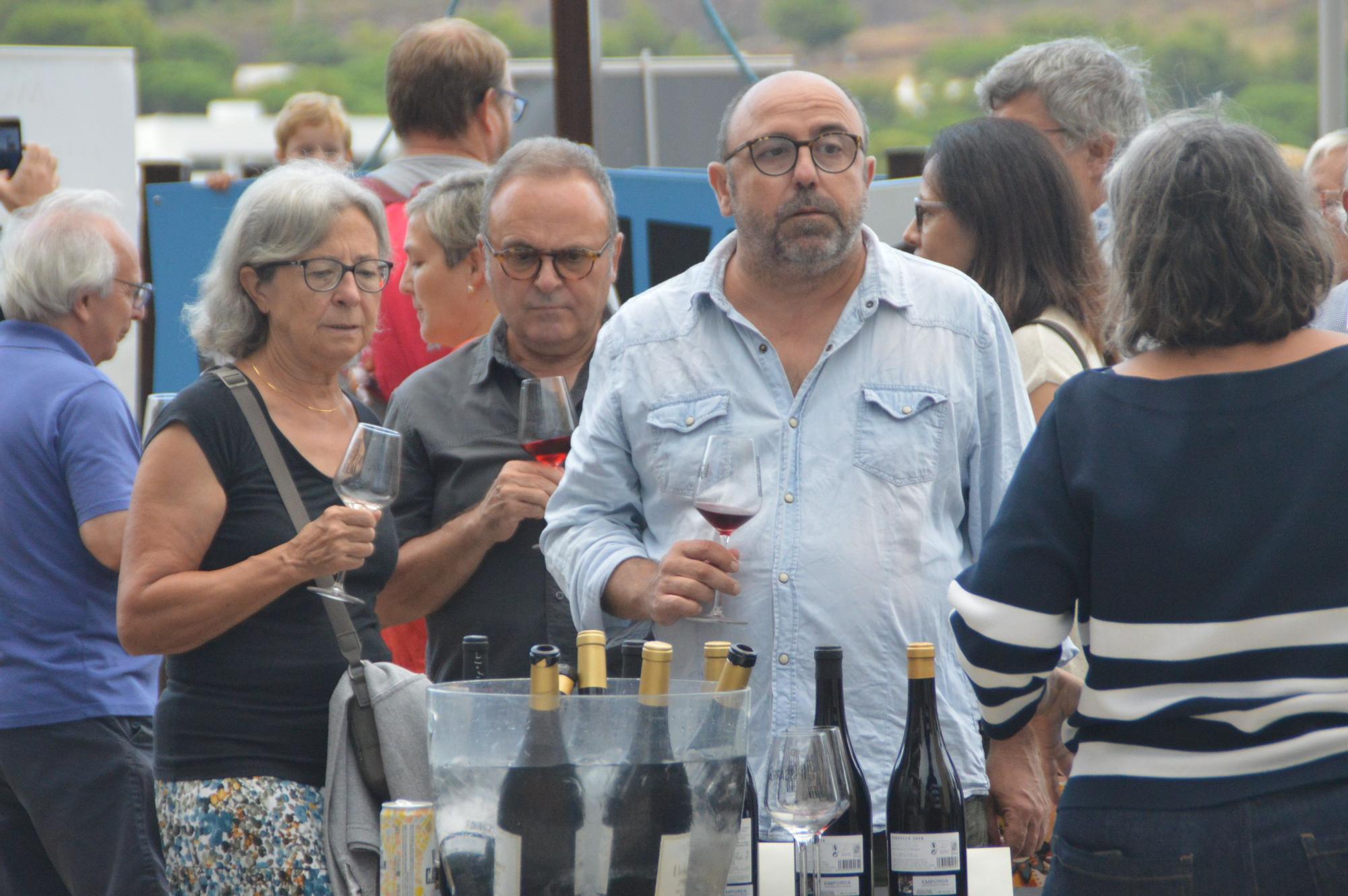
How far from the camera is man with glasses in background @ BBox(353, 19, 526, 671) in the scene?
14.9 ft

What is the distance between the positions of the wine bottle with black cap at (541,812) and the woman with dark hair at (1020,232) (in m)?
1.61

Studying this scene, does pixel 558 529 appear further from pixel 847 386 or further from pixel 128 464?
pixel 128 464

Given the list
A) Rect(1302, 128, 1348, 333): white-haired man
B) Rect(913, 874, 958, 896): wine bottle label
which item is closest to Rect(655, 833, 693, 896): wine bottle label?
Rect(913, 874, 958, 896): wine bottle label

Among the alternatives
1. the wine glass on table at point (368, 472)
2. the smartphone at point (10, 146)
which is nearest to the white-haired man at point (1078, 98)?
the wine glass on table at point (368, 472)

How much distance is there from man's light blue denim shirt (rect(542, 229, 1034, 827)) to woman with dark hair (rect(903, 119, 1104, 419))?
0.52 m

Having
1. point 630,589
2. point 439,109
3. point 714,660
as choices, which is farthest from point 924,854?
point 439,109

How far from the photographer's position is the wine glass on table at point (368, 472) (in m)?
2.62

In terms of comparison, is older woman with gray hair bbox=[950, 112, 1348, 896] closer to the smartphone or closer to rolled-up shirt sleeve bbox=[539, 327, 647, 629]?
rolled-up shirt sleeve bbox=[539, 327, 647, 629]

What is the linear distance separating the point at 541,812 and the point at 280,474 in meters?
1.22

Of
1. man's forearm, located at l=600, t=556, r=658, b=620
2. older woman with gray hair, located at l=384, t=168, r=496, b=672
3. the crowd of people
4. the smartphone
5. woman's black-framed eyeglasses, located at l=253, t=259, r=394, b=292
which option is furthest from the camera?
the smartphone

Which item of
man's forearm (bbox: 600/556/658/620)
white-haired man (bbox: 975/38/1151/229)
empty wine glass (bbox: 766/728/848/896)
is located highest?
white-haired man (bbox: 975/38/1151/229)

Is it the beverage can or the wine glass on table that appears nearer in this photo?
the beverage can

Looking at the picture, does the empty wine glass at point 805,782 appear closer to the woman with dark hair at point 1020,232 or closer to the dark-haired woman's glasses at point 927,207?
the woman with dark hair at point 1020,232

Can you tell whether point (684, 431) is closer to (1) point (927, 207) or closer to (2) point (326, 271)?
(2) point (326, 271)
